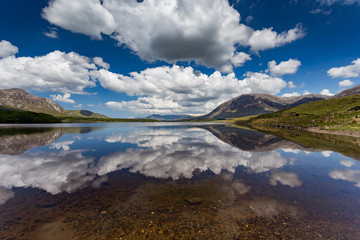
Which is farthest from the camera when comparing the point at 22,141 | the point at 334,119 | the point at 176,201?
the point at 334,119

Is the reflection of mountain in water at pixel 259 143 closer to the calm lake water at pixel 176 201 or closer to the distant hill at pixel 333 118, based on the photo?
the calm lake water at pixel 176 201

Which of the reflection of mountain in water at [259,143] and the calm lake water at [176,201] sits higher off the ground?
the reflection of mountain in water at [259,143]

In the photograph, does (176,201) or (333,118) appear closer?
(176,201)

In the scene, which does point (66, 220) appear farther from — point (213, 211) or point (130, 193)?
point (213, 211)

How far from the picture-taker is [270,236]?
26.4ft

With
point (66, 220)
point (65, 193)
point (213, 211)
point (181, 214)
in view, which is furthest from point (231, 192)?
point (65, 193)

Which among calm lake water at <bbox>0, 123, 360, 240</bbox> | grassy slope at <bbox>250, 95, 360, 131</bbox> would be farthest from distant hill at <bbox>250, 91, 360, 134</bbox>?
calm lake water at <bbox>0, 123, 360, 240</bbox>

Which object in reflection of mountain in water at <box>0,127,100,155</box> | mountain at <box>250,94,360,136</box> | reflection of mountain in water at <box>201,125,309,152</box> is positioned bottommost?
reflection of mountain in water at <box>0,127,100,155</box>

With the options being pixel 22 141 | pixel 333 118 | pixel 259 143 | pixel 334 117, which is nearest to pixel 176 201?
pixel 259 143

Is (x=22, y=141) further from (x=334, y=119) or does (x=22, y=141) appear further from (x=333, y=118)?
(x=333, y=118)

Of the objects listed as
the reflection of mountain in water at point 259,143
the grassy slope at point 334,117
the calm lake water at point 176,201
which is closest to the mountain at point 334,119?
the grassy slope at point 334,117

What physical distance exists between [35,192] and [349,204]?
Result: 24869 millimetres

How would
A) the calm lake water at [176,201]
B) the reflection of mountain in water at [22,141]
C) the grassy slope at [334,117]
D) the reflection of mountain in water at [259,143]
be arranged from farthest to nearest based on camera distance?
the grassy slope at [334,117] < the reflection of mountain in water at [259,143] < the reflection of mountain in water at [22,141] < the calm lake water at [176,201]

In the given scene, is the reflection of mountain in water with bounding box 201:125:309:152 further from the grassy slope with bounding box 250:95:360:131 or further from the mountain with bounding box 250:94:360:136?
the grassy slope with bounding box 250:95:360:131
